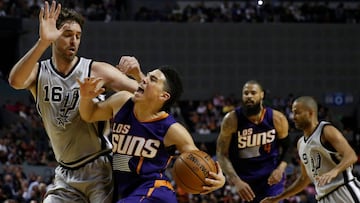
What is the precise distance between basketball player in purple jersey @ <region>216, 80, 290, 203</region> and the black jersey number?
340 centimetres

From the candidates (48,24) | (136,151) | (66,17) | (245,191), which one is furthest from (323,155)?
(48,24)

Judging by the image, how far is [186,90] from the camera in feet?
75.4

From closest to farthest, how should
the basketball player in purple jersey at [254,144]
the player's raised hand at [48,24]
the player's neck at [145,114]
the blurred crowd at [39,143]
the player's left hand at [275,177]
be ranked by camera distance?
1. the player's raised hand at [48,24]
2. the player's neck at [145,114]
3. the player's left hand at [275,177]
4. the basketball player in purple jersey at [254,144]
5. the blurred crowd at [39,143]

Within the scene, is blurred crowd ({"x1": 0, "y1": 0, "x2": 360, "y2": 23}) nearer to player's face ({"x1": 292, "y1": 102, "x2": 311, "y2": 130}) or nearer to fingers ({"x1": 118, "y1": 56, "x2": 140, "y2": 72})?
player's face ({"x1": 292, "y1": 102, "x2": 311, "y2": 130})

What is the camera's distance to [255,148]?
26.9 ft

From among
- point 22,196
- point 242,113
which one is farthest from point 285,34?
point 242,113

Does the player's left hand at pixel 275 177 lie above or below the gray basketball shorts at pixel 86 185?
below

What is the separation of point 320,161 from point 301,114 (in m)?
0.53

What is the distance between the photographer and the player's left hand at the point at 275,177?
7992 millimetres

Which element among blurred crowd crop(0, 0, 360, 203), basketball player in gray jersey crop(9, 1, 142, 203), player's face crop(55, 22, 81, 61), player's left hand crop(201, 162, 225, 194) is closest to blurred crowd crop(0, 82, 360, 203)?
blurred crowd crop(0, 0, 360, 203)

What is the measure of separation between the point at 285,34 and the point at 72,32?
1877 centimetres

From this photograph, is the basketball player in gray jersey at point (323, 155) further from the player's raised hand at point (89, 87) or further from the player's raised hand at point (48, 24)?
the player's raised hand at point (48, 24)

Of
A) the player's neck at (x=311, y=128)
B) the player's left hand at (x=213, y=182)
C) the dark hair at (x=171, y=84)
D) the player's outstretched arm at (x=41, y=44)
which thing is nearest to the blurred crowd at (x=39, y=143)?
the player's neck at (x=311, y=128)

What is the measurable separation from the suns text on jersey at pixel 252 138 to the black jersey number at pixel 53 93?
352 cm
